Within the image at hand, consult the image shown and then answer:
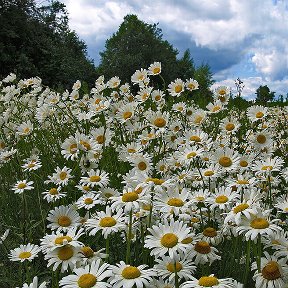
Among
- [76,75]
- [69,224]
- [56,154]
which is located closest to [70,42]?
A: [76,75]

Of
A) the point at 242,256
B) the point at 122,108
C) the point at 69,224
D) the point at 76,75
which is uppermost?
the point at 76,75

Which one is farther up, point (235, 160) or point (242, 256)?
point (235, 160)

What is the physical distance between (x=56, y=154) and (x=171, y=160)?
1439mm

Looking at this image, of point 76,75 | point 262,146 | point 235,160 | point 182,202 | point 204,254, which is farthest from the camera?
point 76,75

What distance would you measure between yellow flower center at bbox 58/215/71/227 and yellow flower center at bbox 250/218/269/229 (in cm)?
89

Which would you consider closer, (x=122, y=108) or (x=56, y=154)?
(x=122, y=108)

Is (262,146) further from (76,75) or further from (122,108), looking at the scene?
(76,75)

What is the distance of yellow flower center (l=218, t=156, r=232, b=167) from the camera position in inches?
110

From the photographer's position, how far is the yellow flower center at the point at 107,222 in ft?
6.35

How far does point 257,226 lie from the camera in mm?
1730

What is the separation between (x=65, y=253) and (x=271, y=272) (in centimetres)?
79

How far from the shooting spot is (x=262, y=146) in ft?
11.3

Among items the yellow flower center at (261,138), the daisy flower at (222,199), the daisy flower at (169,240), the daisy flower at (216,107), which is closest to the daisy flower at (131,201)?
the daisy flower at (169,240)

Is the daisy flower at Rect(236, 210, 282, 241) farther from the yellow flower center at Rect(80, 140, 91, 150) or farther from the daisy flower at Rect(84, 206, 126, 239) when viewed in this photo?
the yellow flower center at Rect(80, 140, 91, 150)
